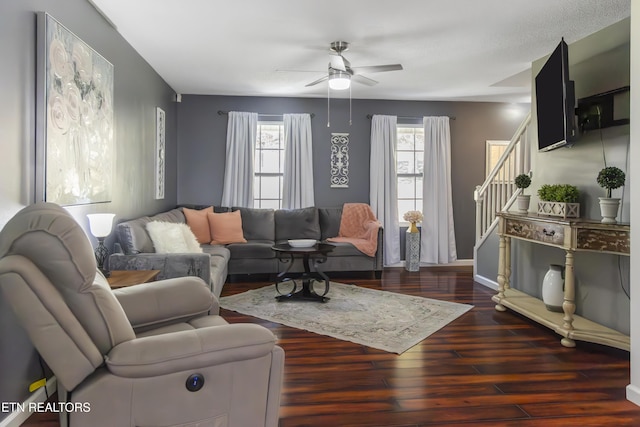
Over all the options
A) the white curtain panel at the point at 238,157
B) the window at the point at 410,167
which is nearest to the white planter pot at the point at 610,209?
the window at the point at 410,167

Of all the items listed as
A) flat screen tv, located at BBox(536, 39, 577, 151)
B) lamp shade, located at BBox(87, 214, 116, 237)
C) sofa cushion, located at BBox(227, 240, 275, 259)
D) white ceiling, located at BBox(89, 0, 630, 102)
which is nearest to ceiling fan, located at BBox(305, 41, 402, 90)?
white ceiling, located at BBox(89, 0, 630, 102)

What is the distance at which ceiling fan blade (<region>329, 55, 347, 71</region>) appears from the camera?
4.00 meters

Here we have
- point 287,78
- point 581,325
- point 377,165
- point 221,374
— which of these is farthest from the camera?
point 377,165

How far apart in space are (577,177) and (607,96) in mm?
716

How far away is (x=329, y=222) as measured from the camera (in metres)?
6.23

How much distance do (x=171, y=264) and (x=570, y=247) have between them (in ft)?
9.91

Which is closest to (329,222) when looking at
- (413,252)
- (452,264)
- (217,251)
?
(413,252)

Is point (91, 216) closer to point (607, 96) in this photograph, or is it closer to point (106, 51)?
point (106, 51)

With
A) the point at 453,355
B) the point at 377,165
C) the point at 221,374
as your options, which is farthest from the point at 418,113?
the point at 221,374

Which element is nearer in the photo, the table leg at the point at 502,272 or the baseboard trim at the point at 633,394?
the baseboard trim at the point at 633,394

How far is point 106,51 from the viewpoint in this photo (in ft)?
11.3

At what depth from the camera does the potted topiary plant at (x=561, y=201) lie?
344 cm

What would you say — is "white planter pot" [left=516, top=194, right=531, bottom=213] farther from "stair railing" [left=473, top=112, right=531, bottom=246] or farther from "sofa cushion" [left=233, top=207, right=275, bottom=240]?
"sofa cushion" [left=233, top=207, right=275, bottom=240]
